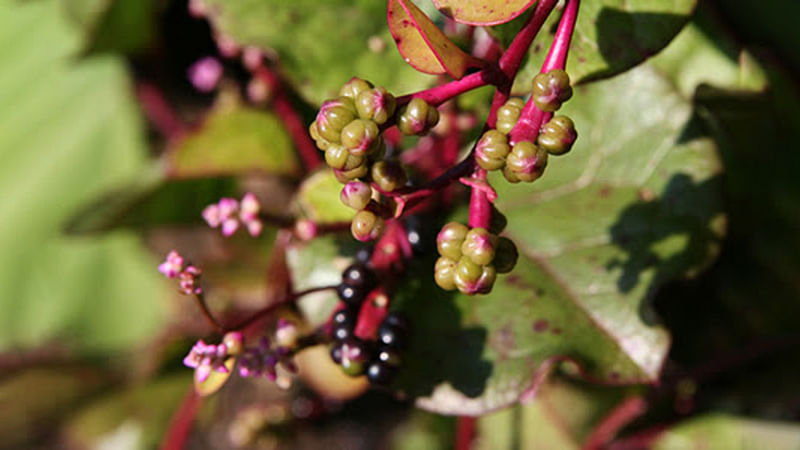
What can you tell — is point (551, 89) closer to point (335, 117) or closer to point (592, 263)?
point (335, 117)

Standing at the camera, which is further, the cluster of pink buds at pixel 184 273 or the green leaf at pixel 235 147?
the green leaf at pixel 235 147

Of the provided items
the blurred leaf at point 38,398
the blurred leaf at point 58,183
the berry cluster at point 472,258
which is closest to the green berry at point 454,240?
the berry cluster at point 472,258

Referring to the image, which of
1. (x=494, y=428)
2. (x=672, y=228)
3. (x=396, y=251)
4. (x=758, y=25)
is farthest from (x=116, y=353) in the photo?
(x=758, y=25)

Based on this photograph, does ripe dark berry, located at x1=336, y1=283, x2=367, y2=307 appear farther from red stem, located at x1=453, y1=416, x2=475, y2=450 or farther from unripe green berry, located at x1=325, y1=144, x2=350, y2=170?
red stem, located at x1=453, y1=416, x2=475, y2=450

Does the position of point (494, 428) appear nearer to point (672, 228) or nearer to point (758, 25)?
point (672, 228)

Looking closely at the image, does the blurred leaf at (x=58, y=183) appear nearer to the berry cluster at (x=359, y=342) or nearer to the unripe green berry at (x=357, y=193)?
the berry cluster at (x=359, y=342)

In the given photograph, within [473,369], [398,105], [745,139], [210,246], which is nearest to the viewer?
[398,105]
